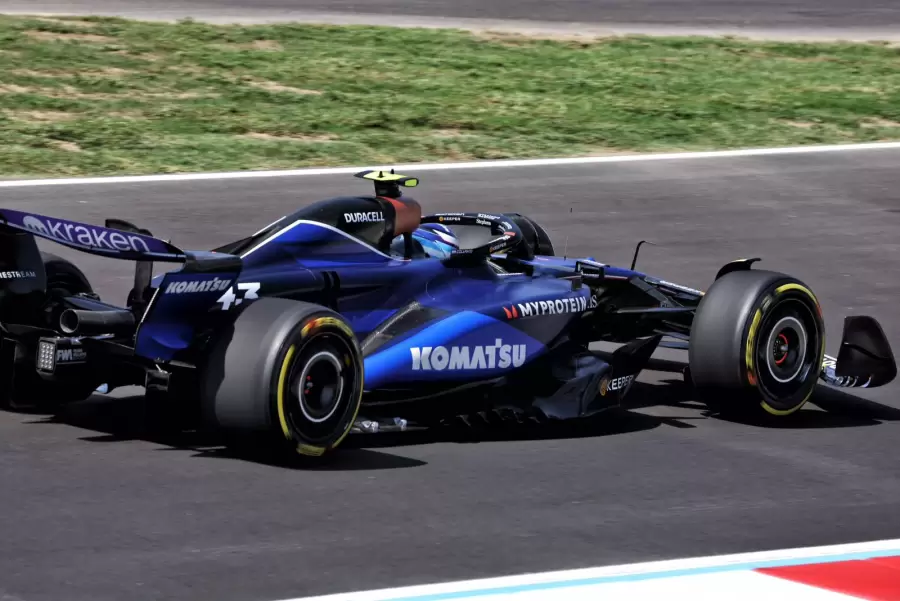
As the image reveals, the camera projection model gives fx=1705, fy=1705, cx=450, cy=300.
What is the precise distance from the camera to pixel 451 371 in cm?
831

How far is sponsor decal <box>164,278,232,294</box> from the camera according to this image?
753 centimetres

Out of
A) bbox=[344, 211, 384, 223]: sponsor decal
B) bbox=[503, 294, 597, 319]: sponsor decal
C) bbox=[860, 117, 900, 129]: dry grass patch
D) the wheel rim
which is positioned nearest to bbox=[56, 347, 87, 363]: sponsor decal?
bbox=[344, 211, 384, 223]: sponsor decal

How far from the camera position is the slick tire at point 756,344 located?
340 inches

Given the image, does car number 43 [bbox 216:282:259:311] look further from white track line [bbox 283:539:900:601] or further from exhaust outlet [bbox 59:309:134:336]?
white track line [bbox 283:539:900:601]

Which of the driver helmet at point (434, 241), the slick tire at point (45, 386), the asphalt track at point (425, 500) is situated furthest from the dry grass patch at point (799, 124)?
the slick tire at point (45, 386)

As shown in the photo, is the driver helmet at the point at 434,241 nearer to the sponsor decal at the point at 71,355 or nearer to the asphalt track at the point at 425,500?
the asphalt track at the point at 425,500

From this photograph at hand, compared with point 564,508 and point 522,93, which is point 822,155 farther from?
point 564,508

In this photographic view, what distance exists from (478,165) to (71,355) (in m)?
9.53

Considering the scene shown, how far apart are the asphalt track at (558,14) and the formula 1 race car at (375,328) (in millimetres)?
16838

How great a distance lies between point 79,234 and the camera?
289 inches

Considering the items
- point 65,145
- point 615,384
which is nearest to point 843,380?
point 615,384

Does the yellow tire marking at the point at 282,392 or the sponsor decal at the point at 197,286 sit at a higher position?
the sponsor decal at the point at 197,286

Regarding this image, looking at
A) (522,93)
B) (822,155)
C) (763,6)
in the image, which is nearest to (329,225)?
(822,155)

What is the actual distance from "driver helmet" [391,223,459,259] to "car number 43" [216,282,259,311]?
4.36 feet
